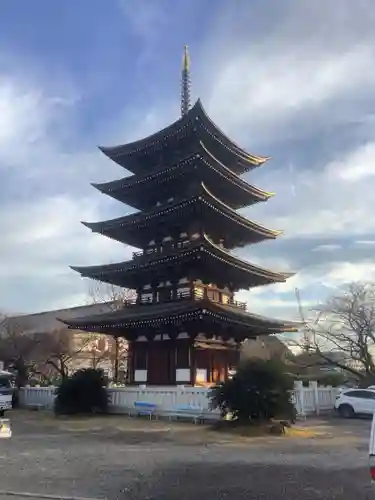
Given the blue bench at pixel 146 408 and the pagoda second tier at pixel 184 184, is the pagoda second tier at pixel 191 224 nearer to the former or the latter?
the pagoda second tier at pixel 184 184

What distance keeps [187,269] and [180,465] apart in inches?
634

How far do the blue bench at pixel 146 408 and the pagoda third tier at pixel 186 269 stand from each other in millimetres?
6303

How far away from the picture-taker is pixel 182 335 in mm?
26375

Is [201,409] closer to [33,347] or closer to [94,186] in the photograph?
[94,186]

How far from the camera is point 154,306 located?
2762cm

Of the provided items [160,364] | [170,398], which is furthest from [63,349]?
[170,398]

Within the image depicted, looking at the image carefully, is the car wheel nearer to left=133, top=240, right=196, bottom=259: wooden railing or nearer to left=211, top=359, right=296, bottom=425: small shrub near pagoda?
left=211, top=359, right=296, bottom=425: small shrub near pagoda

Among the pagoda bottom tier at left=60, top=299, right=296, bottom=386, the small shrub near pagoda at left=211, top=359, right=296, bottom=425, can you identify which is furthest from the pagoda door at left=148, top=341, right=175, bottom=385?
the small shrub near pagoda at left=211, top=359, right=296, bottom=425

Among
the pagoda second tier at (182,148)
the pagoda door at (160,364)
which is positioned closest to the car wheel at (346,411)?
the pagoda door at (160,364)

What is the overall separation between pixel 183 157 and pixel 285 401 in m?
15.4

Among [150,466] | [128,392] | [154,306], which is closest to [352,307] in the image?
[154,306]

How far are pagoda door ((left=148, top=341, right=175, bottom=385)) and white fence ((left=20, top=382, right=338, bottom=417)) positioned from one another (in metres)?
2.33

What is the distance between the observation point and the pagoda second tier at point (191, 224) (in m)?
26.7

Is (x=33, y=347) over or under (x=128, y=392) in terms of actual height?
over
